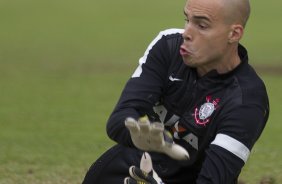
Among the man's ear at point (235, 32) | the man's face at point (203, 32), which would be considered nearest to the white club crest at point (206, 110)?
the man's face at point (203, 32)

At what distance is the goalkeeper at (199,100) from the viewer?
5422 millimetres

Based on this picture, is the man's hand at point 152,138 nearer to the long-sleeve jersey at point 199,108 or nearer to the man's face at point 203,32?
the long-sleeve jersey at point 199,108

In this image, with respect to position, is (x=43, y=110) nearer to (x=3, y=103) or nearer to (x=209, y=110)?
(x=3, y=103)

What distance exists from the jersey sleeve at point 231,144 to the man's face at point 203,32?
0.39 meters

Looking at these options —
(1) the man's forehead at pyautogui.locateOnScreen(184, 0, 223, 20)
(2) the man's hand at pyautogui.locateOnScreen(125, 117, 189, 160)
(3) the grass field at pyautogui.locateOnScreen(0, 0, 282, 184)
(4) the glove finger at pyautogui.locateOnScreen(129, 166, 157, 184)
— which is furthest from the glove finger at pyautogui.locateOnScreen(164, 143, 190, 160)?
(3) the grass field at pyautogui.locateOnScreen(0, 0, 282, 184)

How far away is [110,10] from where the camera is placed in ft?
102

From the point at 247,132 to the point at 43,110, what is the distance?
28.9 ft

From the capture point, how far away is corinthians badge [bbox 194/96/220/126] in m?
5.60

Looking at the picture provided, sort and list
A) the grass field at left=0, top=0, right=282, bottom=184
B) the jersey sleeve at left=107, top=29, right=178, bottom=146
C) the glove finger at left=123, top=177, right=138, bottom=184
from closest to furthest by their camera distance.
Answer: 1. the glove finger at left=123, top=177, right=138, bottom=184
2. the jersey sleeve at left=107, top=29, right=178, bottom=146
3. the grass field at left=0, top=0, right=282, bottom=184

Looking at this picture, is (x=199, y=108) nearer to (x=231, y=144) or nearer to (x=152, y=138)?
(x=231, y=144)

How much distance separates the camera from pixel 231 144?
213 inches

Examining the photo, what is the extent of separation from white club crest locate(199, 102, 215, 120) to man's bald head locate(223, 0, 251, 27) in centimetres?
55

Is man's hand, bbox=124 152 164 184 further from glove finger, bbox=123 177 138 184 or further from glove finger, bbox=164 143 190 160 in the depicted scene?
glove finger, bbox=164 143 190 160

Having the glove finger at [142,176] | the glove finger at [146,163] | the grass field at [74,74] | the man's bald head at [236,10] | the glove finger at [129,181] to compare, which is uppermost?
the man's bald head at [236,10]
